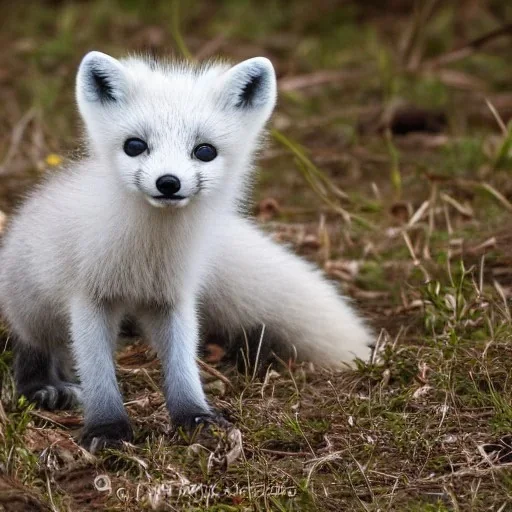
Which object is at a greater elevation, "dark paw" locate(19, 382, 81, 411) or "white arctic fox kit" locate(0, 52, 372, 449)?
"white arctic fox kit" locate(0, 52, 372, 449)

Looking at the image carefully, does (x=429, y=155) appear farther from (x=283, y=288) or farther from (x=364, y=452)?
(x=364, y=452)

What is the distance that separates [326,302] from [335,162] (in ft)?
10.9

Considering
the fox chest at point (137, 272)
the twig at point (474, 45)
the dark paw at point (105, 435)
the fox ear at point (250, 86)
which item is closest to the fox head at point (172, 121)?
the fox ear at point (250, 86)

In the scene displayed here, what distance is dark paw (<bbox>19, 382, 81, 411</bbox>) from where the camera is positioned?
5164 mm

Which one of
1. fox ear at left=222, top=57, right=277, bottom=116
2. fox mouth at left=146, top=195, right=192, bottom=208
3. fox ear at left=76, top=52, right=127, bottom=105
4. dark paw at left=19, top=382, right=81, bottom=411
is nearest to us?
fox mouth at left=146, top=195, right=192, bottom=208

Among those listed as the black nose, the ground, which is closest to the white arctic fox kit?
the black nose

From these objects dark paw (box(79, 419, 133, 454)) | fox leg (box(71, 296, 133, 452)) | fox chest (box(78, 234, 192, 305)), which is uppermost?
fox chest (box(78, 234, 192, 305))

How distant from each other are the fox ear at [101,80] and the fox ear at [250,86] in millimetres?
458

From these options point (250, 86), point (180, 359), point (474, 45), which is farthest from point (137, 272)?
point (474, 45)

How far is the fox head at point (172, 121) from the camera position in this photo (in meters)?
4.26

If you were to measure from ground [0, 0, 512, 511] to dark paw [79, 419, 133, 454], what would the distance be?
0.25ft

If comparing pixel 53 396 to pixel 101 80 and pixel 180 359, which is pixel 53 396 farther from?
pixel 101 80

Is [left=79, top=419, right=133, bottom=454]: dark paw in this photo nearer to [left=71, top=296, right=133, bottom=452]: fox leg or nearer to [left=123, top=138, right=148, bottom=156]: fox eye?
[left=71, top=296, right=133, bottom=452]: fox leg

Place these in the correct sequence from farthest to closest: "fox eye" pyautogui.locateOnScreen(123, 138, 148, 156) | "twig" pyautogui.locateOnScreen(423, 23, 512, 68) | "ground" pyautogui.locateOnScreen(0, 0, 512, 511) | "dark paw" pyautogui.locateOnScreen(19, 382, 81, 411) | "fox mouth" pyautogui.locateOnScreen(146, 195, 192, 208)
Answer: "twig" pyautogui.locateOnScreen(423, 23, 512, 68) → "dark paw" pyautogui.locateOnScreen(19, 382, 81, 411) → "fox eye" pyautogui.locateOnScreen(123, 138, 148, 156) → "fox mouth" pyautogui.locateOnScreen(146, 195, 192, 208) → "ground" pyautogui.locateOnScreen(0, 0, 512, 511)
